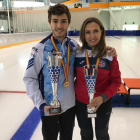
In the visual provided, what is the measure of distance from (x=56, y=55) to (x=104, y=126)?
69cm

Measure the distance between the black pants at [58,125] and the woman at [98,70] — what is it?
9 cm

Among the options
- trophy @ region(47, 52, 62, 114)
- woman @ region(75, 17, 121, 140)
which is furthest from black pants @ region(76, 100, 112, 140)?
trophy @ region(47, 52, 62, 114)

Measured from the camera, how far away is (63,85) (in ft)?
3.90

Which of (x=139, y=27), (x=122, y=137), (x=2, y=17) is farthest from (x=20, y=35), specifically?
(x=139, y=27)

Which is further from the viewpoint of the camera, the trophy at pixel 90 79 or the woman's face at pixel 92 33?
the woman's face at pixel 92 33

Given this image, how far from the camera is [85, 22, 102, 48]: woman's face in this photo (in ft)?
4.00

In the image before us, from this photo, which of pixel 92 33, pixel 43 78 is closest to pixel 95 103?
pixel 43 78

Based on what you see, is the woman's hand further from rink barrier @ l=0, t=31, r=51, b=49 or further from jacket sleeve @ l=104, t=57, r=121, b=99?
rink barrier @ l=0, t=31, r=51, b=49

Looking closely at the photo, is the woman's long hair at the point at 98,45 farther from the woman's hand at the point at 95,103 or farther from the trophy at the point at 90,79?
the woman's hand at the point at 95,103

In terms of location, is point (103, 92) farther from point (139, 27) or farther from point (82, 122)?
point (139, 27)

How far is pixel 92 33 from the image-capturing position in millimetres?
1219

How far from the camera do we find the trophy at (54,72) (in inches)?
40.4

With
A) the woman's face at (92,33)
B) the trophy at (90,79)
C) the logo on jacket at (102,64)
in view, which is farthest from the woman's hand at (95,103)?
the woman's face at (92,33)

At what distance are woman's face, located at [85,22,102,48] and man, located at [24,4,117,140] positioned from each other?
0.13 m
